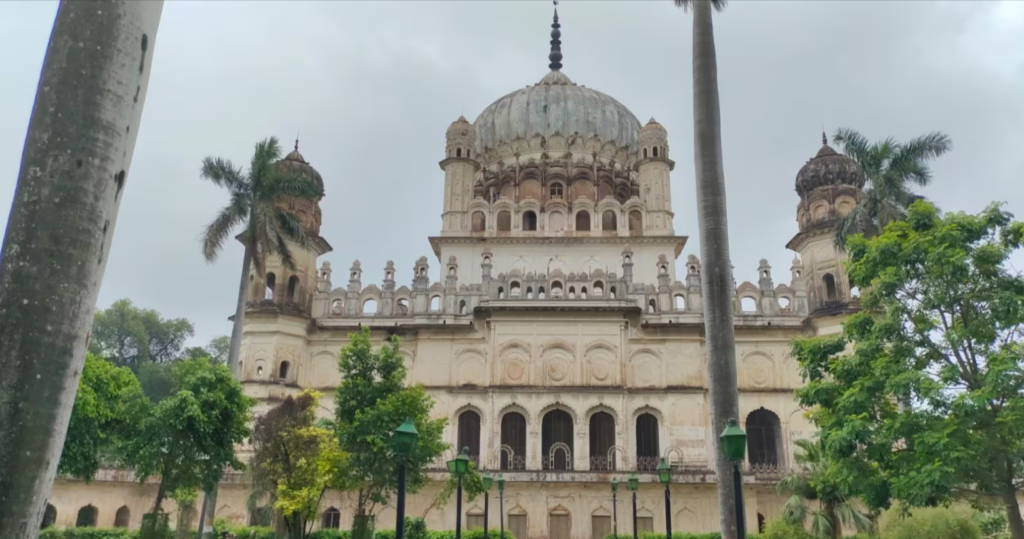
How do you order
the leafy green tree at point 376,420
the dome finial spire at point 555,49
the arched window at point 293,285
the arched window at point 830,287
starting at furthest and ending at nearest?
1. the dome finial spire at point 555,49
2. the arched window at point 293,285
3. the arched window at point 830,287
4. the leafy green tree at point 376,420

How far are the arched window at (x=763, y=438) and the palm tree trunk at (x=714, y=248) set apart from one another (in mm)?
20494

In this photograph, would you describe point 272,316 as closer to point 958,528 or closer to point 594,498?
point 594,498

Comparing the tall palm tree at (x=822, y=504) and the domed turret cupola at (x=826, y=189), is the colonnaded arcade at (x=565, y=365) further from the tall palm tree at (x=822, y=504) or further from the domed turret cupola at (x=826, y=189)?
the tall palm tree at (x=822, y=504)

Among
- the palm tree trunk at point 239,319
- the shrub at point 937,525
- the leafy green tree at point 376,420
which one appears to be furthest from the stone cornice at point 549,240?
the shrub at point 937,525

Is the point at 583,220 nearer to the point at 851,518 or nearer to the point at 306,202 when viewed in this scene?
the point at 306,202

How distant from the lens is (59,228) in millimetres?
5965

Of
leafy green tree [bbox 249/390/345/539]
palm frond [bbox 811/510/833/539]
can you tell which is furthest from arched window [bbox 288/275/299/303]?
palm frond [bbox 811/510/833/539]

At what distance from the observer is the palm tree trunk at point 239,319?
25766 millimetres

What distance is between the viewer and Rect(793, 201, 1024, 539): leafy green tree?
15.9m

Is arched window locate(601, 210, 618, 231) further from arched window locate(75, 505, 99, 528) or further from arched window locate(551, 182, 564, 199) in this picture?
arched window locate(75, 505, 99, 528)

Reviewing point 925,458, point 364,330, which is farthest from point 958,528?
point 364,330

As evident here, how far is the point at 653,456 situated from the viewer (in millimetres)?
33688

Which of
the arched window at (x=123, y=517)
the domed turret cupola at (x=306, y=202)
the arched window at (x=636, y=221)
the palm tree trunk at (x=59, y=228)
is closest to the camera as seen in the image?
the palm tree trunk at (x=59, y=228)

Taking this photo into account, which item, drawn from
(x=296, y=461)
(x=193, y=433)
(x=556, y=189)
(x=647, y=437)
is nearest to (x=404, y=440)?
(x=193, y=433)
